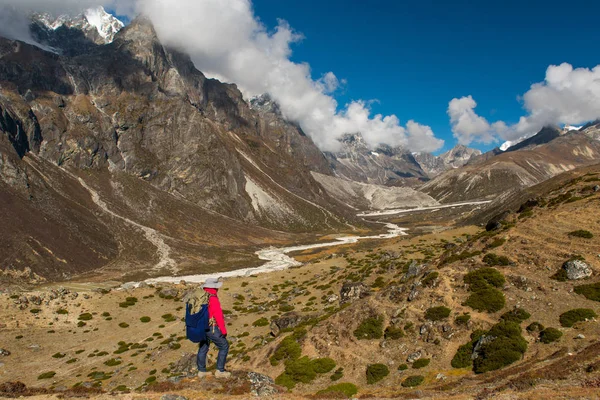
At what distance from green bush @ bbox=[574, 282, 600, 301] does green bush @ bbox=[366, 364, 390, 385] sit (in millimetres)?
15349

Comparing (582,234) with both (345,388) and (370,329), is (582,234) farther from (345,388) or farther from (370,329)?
(345,388)

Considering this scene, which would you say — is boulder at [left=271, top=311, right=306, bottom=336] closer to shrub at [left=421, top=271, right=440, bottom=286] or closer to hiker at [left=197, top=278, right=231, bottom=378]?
shrub at [left=421, top=271, right=440, bottom=286]

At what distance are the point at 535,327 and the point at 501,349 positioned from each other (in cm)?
349

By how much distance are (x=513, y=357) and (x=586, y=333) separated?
191 inches

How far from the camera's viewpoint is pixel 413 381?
24.0 metres

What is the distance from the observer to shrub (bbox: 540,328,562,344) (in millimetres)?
23172

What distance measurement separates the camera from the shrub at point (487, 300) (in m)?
28.2

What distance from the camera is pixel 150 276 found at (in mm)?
135250

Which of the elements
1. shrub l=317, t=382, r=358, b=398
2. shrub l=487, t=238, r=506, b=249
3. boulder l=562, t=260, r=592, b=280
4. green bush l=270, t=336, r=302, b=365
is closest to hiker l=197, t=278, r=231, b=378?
shrub l=317, t=382, r=358, b=398

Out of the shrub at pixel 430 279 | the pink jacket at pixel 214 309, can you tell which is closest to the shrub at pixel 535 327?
the shrub at pixel 430 279

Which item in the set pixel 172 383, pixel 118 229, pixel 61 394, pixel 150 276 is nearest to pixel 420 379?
pixel 172 383

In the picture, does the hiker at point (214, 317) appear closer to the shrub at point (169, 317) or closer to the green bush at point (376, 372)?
the green bush at point (376, 372)

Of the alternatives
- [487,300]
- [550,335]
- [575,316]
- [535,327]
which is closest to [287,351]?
[487,300]

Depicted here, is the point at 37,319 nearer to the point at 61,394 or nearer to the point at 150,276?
the point at 61,394
